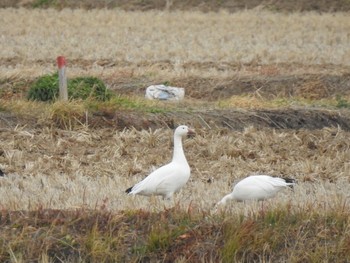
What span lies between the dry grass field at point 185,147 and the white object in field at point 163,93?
59 cm

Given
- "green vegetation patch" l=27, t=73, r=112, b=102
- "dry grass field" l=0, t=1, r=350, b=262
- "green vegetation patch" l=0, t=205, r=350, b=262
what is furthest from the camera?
"green vegetation patch" l=27, t=73, r=112, b=102

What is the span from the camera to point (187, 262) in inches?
334

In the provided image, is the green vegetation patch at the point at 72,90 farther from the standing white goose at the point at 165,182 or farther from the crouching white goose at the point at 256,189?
the crouching white goose at the point at 256,189

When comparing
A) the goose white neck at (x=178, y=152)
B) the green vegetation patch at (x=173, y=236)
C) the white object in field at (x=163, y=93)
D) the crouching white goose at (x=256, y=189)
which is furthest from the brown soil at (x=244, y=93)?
the green vegetation patch at (x=173, y=236)

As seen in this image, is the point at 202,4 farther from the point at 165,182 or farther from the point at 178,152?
the point at 165,182

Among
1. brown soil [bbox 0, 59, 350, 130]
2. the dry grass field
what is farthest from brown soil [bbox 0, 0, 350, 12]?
brown soil [bbox 0, 59, 350, 130]

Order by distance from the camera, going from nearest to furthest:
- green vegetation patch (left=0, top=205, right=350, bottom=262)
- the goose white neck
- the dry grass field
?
green vegetation patch (left=0, top=205, right=350, bottom=262) < the dry grass field < the goose white neck

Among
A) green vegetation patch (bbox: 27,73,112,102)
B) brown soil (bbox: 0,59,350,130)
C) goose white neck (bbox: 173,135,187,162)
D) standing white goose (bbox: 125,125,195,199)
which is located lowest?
brown soil (bbox: 0,59,350,130)

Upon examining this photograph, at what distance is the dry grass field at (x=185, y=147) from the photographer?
8.67 metres

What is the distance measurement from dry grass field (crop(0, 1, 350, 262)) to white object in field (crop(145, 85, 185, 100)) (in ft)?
1.95

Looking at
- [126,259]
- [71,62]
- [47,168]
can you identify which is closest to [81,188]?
[47,168]

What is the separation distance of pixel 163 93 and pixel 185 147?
156 inches

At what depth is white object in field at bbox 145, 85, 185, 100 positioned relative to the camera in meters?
17.6

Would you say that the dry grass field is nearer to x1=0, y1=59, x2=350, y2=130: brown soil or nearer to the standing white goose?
x1=0, y1=59, x2=350, y2=130: brown soil
